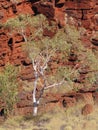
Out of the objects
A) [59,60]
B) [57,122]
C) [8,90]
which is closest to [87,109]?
[57,122]

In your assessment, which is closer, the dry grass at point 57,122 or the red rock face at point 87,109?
the dry grass at point 57,122

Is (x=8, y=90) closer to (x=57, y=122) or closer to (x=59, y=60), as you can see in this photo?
(x=57, y=122)

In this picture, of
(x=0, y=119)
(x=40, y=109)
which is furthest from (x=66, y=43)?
(x=0, y=119)

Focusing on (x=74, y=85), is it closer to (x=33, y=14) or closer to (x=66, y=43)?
(x=66, y=43)

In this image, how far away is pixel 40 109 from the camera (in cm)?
3688

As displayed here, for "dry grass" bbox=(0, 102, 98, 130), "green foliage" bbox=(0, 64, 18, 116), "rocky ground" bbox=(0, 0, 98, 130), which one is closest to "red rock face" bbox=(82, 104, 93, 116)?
"rocky ground" bbox=(0, 0, 98, 130)

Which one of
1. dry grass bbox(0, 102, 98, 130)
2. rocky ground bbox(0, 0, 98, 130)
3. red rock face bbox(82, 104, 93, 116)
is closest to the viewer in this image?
dry grass bbox(0, 102, 98, 130)

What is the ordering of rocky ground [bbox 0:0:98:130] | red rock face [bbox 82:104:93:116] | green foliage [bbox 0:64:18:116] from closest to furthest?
green foliage [bbox 0:64:18:116] < rocky ground [bbox 0:0:98:130] < red rock face [bbox 82:104:93:116]

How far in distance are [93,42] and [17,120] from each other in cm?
1593

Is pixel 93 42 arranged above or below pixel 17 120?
above

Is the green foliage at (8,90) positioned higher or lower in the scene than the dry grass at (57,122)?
higher

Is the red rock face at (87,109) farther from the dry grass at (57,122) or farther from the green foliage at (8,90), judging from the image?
the green foliage at (8,90)

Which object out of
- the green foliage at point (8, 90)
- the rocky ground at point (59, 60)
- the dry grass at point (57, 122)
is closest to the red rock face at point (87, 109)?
the rocky ground at point (59, 60)

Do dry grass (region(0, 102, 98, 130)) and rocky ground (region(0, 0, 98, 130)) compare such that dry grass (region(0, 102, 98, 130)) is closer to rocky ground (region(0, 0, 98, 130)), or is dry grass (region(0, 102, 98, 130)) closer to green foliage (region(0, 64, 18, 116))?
rocky ground (region(0, 0, 98, 130))
